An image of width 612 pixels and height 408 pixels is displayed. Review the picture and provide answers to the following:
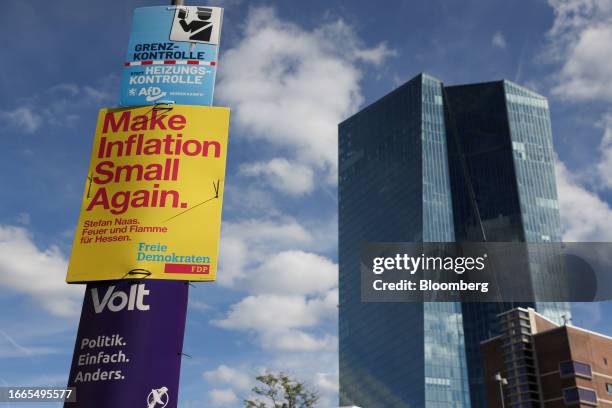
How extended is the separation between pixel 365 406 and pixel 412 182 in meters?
62.5

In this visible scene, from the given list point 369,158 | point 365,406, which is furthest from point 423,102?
point 365,406

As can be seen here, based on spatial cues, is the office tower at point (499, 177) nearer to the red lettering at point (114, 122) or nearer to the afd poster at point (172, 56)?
the afd poster at point (172, 56)

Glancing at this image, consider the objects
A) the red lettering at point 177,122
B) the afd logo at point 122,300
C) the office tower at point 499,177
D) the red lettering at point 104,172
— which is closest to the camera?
the afd logo at point 122,300

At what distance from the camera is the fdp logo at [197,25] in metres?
22.8

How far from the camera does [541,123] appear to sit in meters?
188

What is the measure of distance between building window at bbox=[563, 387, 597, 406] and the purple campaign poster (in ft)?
240

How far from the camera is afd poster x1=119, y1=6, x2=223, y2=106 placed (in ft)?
72.8

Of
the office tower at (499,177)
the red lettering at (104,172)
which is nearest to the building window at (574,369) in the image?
the red lettering at (104,172)

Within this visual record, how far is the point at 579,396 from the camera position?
257 feet

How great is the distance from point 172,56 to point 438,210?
154m

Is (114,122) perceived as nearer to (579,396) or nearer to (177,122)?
(177,122)

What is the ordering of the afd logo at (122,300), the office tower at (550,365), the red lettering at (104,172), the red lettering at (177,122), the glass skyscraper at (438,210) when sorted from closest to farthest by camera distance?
the afd logo at (122,300), the red lettering at (104,172), the red lettering at (177,122), the office tower at (550,365), the glass skyscraper at (438,210)

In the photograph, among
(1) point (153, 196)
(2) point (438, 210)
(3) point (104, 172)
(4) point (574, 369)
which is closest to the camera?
(1) point (153, 196)

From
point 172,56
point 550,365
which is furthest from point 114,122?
point 550,365
